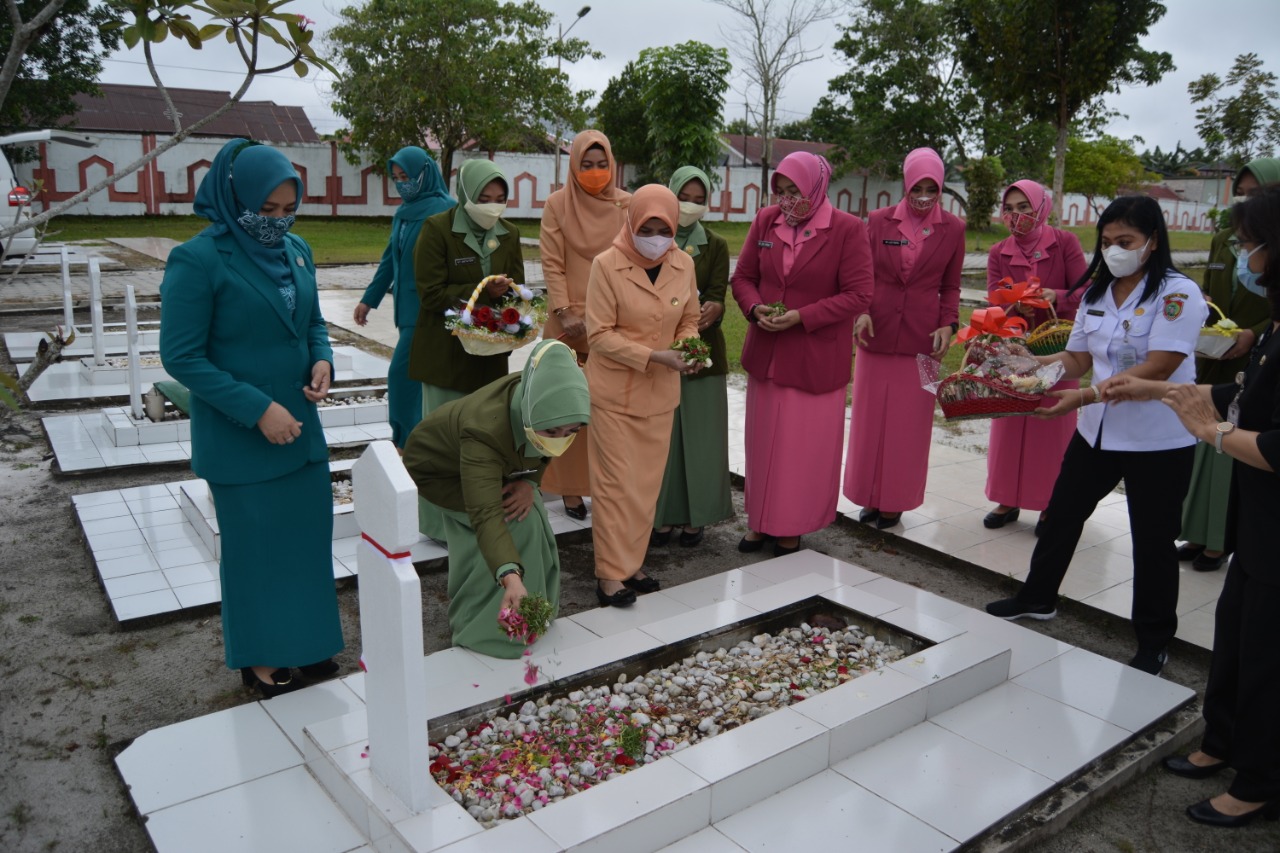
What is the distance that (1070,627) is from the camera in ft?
14.9

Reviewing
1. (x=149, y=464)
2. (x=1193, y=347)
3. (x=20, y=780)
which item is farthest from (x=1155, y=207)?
(x=149, y=464)

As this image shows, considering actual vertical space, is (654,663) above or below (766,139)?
below

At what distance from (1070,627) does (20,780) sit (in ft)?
13.7

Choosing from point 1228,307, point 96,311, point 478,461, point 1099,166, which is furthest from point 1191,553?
point 1099,166

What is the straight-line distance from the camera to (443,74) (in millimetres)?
27609

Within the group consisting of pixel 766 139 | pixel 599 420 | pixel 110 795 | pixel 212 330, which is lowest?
pixel 110 795

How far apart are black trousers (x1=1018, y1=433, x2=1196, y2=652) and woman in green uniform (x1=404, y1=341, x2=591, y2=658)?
6.93 feet

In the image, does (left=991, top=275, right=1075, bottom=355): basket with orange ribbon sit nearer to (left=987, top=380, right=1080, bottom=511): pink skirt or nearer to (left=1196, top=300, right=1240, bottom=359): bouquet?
(left=1196, top=300, right=1240, bottom=359): bouquet

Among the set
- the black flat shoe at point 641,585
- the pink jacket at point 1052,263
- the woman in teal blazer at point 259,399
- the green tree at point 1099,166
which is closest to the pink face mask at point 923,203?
the pink jacket at point 1052,263

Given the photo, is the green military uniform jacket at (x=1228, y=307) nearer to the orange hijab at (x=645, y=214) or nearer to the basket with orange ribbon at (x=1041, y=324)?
the basket with orange ribbon at (x=1041, y=324)

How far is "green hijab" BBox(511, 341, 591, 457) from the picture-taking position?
11.0 ft

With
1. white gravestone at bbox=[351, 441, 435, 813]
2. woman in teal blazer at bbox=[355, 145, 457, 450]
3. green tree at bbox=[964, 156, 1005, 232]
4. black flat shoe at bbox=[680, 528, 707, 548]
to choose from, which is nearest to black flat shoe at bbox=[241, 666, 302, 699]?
white gravestone at bbox=[351, 441, 435, 813]

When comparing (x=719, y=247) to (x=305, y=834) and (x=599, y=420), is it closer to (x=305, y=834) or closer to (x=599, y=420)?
(x=599, y=420)

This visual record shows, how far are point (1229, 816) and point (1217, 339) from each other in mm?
2029
